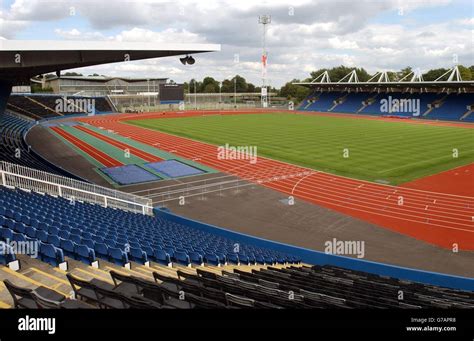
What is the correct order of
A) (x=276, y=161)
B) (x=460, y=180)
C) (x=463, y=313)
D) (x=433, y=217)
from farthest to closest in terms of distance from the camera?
(x=276, y=161), (x=460, y=180), (x=433, y=217), (x=463, y=313)

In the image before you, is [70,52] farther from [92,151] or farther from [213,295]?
[92,151]

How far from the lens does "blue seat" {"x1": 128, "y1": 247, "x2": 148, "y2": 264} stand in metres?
8.89

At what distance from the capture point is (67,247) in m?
8.09

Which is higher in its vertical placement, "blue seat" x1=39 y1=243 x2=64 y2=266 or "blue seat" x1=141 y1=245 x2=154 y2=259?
"blue seat" x1=39 y1=243 x2=64 y2=266

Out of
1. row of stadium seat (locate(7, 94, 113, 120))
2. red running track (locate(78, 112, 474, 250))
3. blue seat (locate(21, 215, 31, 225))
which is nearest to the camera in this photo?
blue seat (locate(21, 215, 31, 225))

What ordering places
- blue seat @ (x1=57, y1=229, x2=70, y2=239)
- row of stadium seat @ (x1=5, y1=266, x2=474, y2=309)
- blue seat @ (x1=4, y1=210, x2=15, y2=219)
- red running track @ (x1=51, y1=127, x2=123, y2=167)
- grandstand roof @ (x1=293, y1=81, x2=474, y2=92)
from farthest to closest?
1. grandstand roof @ (x1=293, y1=81, x2=474, y2=92)
2. red running track @ (x1=51, y1=127, x2=123, y2=167)
3. blue seat @ (x1=4, y1=210, x2=15, y2=219)
4. blue seat @ (x1=57, y1=229, x2=70, y2=239)
5. row of stadium seat @ (x1=5, y1=266, x2=474, y2=309)

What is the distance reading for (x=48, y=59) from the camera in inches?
547

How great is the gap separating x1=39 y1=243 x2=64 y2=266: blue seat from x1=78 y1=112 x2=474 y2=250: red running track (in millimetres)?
14253

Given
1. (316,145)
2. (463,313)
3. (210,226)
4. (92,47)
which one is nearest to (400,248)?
(210,226)

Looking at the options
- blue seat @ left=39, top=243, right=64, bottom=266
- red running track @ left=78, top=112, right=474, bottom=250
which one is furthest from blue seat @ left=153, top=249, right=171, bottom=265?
red running track @ left=78, top=112, right=474, bottom=250

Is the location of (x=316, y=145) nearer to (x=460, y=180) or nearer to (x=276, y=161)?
(x=276, y=161)

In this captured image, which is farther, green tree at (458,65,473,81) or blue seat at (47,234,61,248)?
green tree at (458,65,473,81)

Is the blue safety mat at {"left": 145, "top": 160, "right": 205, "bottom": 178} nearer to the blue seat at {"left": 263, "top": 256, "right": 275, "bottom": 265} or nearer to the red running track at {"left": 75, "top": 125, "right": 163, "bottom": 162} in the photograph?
the red running track at {"left": 75, "top": 125, "right": 163, "bottom": 162}

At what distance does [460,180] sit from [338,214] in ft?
37.3
